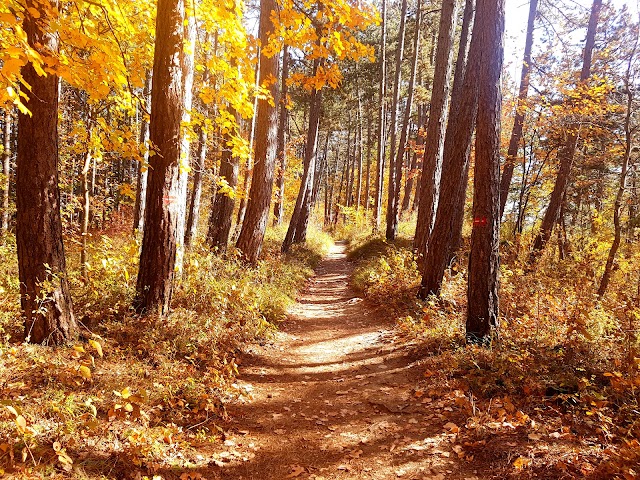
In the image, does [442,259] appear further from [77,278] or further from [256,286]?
[77,278]

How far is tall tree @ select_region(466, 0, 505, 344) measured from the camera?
5578 millimetres

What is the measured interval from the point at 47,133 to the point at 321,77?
409 cm

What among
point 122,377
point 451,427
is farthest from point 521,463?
point 122,377

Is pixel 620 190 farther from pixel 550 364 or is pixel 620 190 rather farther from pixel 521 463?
pixel 521 463

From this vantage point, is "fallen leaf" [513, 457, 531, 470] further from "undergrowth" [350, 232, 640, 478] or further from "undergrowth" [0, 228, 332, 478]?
"undergrowth" [0, 228, 332, 478]

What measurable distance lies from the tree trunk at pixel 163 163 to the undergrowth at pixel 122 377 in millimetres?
357

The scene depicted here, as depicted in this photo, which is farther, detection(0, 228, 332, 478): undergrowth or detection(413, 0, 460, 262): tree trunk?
detection(413, 0, 460, 262): tree trunk

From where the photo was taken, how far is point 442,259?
8.10 metres

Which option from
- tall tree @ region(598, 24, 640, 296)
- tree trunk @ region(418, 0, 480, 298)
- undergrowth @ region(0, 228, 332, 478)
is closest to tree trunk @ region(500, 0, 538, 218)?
tall tree @ region(598, 24, 640, 296)

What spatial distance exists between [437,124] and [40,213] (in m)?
9.05

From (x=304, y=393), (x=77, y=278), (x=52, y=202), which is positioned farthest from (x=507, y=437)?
(x=77, y=278)

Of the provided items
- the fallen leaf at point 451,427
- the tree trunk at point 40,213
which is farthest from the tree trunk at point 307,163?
the fallen leaf at point 451,427

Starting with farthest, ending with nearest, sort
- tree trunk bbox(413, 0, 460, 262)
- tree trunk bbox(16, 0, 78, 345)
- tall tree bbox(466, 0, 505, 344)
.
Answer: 1. tree trunk bbox(413, 0, 460, 262)
2. tall tree bbox(466, 0, 505, 344)
3. tree trunk bbox(16, 0, 78, 345)

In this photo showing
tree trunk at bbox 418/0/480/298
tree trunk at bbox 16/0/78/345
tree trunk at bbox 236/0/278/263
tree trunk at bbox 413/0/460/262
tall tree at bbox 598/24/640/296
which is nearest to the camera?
tree trunk at bbox 16/0/78/345
